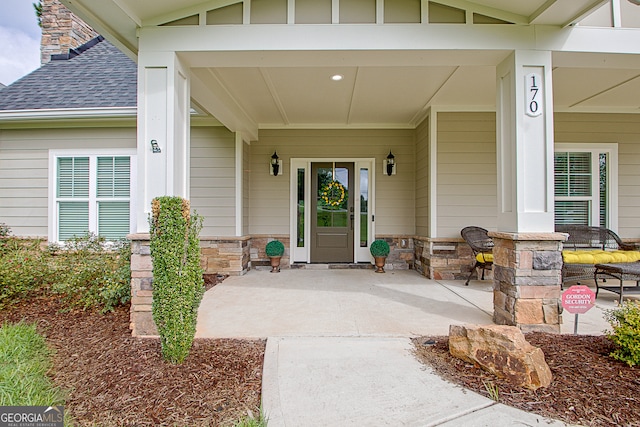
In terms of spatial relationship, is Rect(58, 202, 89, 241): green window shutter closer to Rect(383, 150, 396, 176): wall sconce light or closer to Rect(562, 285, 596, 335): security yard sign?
Rect(383, 150, 396, 176): wall sconce light

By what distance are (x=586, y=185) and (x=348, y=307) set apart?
4.62m

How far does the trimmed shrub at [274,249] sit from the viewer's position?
579cm

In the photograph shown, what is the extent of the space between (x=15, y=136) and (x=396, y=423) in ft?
22.8

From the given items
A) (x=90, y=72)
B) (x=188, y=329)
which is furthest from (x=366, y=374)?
(x=90, y=72)

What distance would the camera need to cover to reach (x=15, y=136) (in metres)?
5.46

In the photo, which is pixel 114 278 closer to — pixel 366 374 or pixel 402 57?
pixel 366 374

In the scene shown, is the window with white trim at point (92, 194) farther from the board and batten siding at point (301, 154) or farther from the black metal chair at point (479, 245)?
the black metal chair at point (479, 245)

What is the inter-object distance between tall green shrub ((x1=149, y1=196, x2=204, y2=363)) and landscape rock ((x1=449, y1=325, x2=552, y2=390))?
6.15ft

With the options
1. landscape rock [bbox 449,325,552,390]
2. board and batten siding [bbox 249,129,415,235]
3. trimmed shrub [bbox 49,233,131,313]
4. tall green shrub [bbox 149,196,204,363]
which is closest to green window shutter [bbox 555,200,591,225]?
board and batten siding [bbox 249,129,415,235]

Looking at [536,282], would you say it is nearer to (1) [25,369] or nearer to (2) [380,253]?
(2) [380,253]

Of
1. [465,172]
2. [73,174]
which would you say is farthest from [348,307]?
[73,174]

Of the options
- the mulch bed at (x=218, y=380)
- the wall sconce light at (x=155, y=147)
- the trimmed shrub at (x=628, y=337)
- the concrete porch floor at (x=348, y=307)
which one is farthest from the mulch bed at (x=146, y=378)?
the trimmed shrub at (x=628, y=337)

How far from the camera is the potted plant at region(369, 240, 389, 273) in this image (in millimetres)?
5695

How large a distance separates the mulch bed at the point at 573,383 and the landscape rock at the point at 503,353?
0.04m
